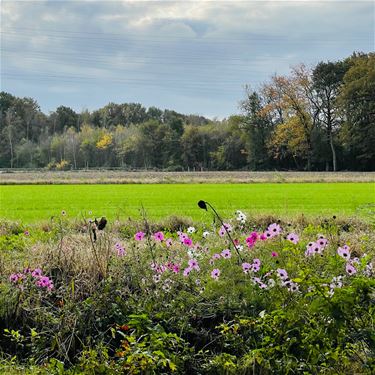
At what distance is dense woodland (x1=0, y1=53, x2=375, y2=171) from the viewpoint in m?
49.3

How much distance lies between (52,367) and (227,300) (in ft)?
4.79

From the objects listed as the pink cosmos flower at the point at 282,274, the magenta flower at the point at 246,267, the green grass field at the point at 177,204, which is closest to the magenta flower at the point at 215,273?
the magenta flower at the point at 246,267

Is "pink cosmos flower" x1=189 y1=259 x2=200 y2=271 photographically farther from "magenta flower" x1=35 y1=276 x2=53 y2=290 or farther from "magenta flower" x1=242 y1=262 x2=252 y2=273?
"magenta flower" x1=35 y1=276 x2=53 y2=290

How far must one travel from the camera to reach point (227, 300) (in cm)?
417

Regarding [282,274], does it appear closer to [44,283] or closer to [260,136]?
[44,283]

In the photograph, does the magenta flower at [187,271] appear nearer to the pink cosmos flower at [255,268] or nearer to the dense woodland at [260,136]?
the pink cosmos flower at [255,268]

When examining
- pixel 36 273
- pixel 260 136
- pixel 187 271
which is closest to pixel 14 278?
pixel 36 273

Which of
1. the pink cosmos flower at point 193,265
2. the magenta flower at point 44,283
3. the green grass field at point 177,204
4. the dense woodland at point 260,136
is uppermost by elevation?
the dense woodland at point 260,136

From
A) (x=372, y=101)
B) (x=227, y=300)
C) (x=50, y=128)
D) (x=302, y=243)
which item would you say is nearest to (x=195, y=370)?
(x=227, y=300)

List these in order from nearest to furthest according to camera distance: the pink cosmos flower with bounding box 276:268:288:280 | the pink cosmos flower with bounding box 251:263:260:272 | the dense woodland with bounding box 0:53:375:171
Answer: the pink cosmos flower with bounding box 276:268:288:280
the pink cosmos flower with bounding box 251:263:260:272
the dense woodland with bounding box 0:53:375:171

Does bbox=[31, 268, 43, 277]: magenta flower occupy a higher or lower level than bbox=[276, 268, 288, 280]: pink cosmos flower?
lower

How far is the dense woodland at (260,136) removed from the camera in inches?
1943

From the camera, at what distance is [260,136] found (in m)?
56.5

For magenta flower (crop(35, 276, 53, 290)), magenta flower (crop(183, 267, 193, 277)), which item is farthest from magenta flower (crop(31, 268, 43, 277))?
magenta flower (crop(183, 267, 193, 277))
